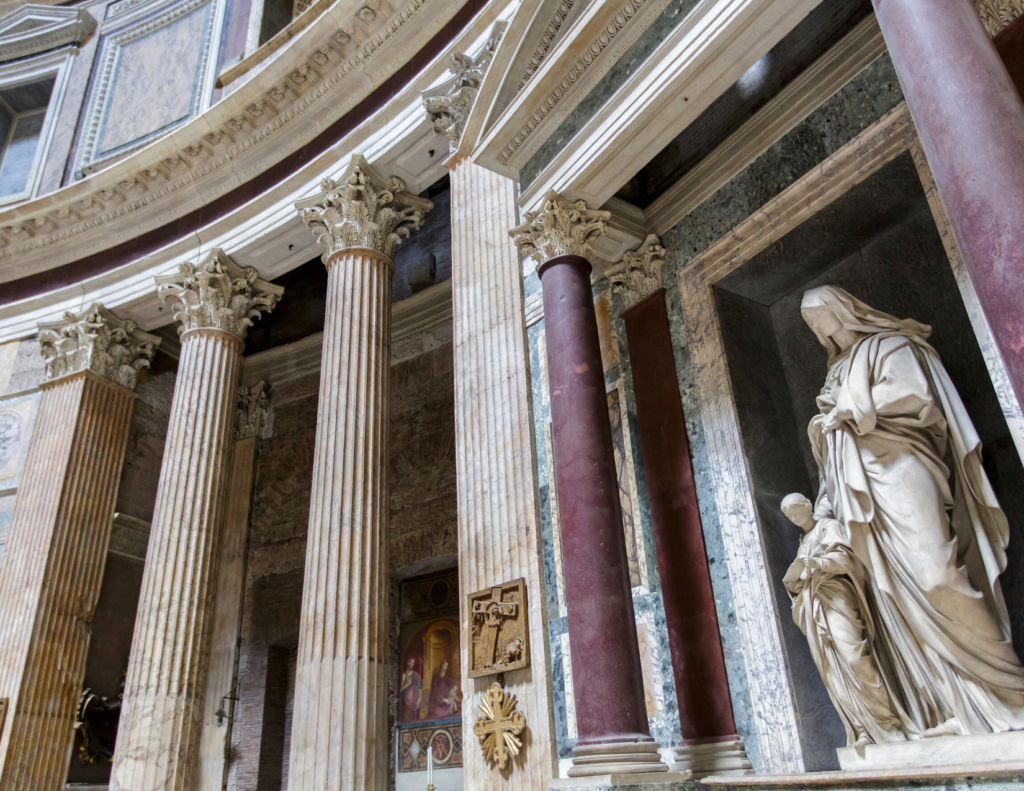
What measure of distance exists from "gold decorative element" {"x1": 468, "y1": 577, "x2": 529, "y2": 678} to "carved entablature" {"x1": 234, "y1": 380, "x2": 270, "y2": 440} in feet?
23.4

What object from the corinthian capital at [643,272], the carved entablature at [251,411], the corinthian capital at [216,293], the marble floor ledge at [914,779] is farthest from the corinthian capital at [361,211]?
the marble floor ledge at [914,779]

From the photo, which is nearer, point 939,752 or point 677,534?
point 939,752

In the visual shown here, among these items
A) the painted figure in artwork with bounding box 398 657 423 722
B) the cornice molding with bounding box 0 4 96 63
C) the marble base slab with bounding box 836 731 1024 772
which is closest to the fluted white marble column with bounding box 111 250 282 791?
the painted figure in artwork with bounding box 398 657 423 722

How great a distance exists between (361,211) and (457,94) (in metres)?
1.50

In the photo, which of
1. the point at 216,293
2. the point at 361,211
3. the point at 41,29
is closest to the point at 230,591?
the point at 216,293

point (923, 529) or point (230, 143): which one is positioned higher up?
point (230, 143)

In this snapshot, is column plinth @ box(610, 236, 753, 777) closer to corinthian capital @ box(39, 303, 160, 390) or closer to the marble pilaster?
the marble pilaster

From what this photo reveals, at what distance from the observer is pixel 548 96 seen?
17.6 feet

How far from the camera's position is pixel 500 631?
197 inches

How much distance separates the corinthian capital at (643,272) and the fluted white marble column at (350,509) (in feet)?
7.59

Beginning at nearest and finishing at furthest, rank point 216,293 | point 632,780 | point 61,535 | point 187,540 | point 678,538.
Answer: point 632,780 → point 678,538 → point 187,540 → point 61,535 → point 216,293

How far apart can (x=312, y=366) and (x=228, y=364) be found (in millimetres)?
2601

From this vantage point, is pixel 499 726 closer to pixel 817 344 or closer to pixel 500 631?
pixel 500 631

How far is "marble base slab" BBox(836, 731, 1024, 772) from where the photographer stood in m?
3.15
